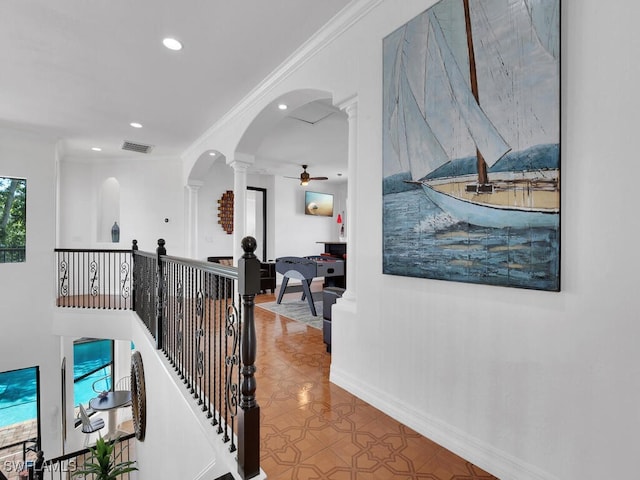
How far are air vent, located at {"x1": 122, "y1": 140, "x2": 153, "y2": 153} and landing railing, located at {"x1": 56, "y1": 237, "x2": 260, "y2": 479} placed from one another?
253cm

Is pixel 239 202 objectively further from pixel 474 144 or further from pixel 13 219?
pixel 13 219

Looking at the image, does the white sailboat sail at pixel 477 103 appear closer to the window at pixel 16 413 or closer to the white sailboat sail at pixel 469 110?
the white sailboat sail at pixel 469 110

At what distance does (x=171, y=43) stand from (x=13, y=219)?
4705 mm

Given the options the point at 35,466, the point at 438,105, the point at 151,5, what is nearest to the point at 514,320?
the point at 438,105

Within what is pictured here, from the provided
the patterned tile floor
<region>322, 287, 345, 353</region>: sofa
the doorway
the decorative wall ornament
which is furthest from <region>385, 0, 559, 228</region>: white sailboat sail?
the doorway

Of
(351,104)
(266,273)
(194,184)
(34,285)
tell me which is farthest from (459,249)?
(34,285)

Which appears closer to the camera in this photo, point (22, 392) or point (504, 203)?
point (504, 203)

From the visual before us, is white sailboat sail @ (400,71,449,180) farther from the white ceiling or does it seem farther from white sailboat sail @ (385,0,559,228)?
the white ceiling

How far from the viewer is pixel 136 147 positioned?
6.07 metres

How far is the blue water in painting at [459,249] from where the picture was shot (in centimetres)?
149

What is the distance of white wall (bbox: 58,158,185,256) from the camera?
6871mm

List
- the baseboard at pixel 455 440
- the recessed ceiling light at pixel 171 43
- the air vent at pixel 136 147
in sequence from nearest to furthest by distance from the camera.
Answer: the baseboard at pixel 455 440 < the recessed ceiling light at pixel 171 43 < the air vent at pixel 136 147

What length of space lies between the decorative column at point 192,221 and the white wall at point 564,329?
17.7 feet

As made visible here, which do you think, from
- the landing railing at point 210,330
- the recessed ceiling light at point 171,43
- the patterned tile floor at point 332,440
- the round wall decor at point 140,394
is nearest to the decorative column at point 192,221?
the landing railing at point 210,330
